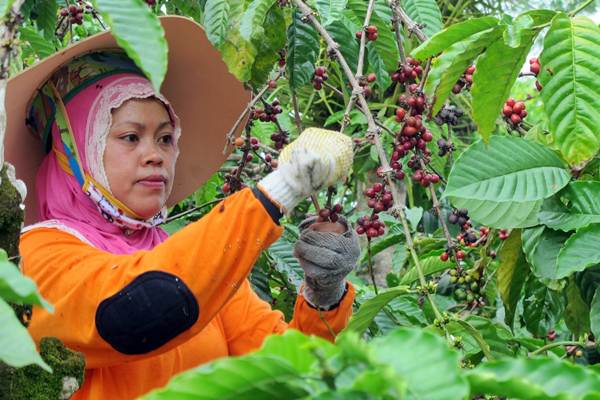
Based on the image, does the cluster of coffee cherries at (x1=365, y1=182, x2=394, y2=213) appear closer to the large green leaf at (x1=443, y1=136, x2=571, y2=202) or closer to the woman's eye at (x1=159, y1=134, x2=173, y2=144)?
the large green leaf at (x1=443, y1=136, x2=571, y2=202)

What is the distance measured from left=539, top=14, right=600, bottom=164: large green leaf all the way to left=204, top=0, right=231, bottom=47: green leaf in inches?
24.9

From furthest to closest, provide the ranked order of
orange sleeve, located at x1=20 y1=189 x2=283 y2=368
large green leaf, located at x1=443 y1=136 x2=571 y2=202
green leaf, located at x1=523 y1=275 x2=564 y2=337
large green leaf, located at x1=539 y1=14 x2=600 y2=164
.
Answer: green leaf, located at x1=523 y1=275 x2=564 y2=337 < large green leaf, located at x1=443 y1=136 x2=571 y2=202 < orange sleeve, located at x1=20 y1=189 x2=283 y2=368 < large green leaf, located at x1=539 y1=14 x2=600 y2=164

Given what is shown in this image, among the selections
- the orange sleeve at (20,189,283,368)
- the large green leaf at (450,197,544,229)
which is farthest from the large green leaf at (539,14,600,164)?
the orange sleeve at (20,189,283,368)

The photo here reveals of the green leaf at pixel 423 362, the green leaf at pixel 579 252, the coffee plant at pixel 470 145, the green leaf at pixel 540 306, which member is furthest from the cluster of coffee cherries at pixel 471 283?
the green leaf at pixel 423 362

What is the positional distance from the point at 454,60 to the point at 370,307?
48cm

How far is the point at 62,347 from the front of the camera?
65.5 inches

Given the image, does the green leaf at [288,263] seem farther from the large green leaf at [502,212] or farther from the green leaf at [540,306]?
the large green leaf at [502,212]

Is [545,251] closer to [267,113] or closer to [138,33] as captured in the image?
[267,113]

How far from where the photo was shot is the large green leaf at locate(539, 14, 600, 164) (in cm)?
168

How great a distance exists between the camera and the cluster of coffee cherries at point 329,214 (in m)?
1.97

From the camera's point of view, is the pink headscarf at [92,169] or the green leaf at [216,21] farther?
the pink headscarf at [92,169]

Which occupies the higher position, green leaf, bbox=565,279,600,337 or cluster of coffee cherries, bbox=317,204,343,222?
cluster of coffee cherries, bbox=317,204,343,222

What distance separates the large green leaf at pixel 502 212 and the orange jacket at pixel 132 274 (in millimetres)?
377

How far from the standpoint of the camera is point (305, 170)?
5.94 ft
